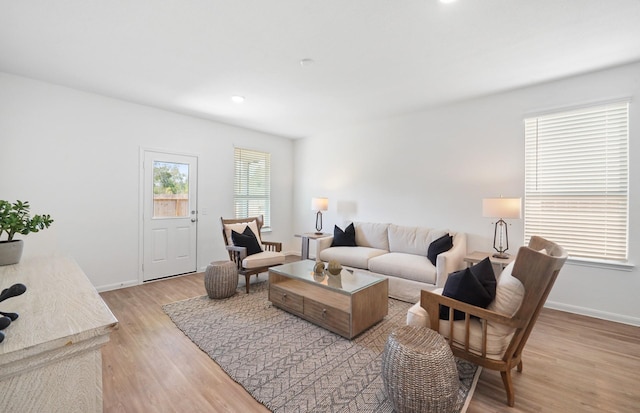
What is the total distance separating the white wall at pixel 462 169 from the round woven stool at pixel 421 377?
8.80 ft

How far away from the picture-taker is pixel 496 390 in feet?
6.34

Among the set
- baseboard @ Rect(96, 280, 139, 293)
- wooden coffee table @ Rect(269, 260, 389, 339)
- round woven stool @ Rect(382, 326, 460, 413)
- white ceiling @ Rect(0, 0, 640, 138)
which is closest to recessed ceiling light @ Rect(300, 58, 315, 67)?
white ceiling @ Rect(0, 0, 640, 138)

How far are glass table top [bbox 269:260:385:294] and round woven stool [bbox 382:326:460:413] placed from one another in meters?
0.92

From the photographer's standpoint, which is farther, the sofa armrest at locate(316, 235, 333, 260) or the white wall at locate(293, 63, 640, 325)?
the sofa armrest at locate(316, 235, 333, 260)

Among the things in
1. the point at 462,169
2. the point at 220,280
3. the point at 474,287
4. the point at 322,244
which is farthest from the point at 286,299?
the point at 462,169

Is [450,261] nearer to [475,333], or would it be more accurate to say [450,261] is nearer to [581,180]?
[475,333]

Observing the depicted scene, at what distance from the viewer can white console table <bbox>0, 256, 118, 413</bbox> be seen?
673 mm

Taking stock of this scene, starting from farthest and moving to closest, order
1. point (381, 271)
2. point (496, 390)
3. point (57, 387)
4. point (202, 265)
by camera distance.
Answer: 1. point (202, 265)
2. point (381, 271)
3. point (496, 390)
4. point (57, 387)

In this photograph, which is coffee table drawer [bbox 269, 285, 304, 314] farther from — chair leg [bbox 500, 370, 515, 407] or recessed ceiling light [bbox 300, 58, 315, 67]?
recessed ceiling light [bbox 300, 58, 315, 67]

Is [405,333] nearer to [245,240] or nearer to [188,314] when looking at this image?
[188,314]

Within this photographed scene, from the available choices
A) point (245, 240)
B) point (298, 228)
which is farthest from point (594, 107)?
point (298, 228)

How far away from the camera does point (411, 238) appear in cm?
426

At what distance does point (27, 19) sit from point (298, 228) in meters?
4.91

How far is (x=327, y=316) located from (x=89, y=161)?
3.72 m
